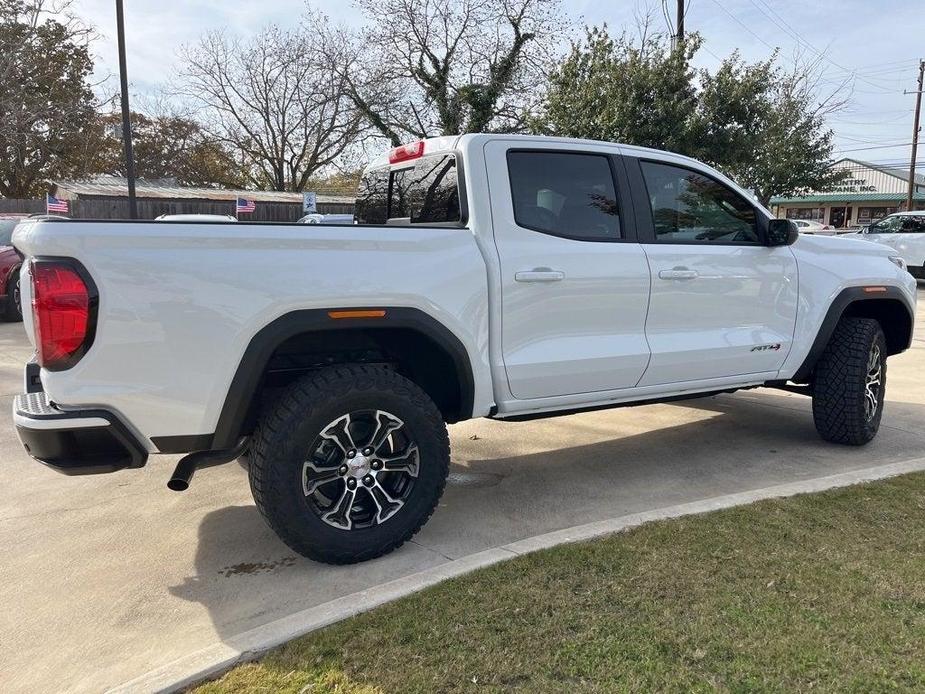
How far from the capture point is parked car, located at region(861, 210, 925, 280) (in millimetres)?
17097

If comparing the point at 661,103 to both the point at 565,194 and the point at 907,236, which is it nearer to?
the point at 907,236

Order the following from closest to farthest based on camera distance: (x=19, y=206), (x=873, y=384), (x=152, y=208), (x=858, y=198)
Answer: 1. (x=873, y=384)
2. (x=19, y=206)
3. (x=152, y=208)
4. (x=858, y=198)

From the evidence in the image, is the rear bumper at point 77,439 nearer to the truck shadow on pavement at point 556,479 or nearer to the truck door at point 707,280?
the truck shadow on pavement at point 556,479

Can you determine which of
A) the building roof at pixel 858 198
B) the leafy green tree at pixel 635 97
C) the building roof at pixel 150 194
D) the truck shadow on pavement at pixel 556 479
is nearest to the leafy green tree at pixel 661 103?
the leafy green tree at pixel 635 97

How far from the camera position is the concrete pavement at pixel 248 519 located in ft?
9.28

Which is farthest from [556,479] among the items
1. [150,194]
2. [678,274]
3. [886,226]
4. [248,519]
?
[150,194]

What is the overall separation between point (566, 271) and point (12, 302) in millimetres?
9871

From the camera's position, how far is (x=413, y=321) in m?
3.29

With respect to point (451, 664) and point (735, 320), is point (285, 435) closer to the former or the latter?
point (451, 664)

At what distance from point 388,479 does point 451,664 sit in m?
1.07

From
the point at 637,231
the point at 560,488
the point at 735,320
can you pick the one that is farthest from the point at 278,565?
the point at 735,320

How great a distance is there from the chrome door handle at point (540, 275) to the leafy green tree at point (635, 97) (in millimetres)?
12347

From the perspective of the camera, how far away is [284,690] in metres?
2.37

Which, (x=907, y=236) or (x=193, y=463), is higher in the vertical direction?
(x=907, y=236)
